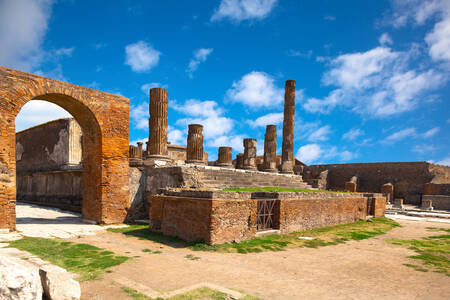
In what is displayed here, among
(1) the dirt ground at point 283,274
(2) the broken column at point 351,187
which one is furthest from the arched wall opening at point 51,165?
(2) the broken column at point 351,187

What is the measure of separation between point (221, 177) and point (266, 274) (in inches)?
262

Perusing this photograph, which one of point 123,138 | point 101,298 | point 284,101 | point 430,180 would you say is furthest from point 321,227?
point 430,180

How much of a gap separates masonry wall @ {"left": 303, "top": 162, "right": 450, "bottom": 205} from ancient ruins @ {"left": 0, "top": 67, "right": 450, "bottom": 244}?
48.1ft

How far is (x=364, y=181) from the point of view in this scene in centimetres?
3116

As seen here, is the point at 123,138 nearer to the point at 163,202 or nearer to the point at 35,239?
the point at 163,202

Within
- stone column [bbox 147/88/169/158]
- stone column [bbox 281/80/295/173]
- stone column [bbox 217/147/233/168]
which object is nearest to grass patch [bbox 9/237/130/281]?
stone column [bbox 147/88/169/158]

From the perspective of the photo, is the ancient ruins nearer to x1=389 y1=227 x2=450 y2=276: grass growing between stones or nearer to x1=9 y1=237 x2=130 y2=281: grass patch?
x1=9 y1=237 x2=130 y2=281: grass patch

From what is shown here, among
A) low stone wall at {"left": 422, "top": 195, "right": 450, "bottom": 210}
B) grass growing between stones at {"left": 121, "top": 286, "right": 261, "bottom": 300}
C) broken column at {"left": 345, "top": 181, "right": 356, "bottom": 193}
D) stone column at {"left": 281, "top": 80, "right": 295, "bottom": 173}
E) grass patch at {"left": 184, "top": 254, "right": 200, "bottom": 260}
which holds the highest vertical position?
stone column at {"left": 281, "top": 80, "right": 295, "bottom": 173}

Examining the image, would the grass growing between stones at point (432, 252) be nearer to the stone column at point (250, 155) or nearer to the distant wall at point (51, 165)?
the stone column at point (250, 155)

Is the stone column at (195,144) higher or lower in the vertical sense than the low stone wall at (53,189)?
higher

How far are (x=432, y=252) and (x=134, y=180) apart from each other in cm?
989

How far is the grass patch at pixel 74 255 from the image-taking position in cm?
504

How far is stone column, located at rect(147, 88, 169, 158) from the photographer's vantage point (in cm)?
1279

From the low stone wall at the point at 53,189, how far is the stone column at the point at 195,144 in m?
5.15
